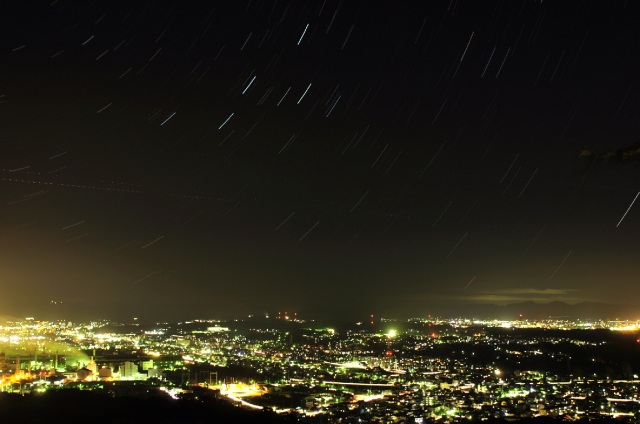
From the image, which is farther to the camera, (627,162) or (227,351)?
(227,351)

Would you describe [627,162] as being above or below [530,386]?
above

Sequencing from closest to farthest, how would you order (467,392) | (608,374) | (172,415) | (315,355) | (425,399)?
(172,415), (425,399), (467,392), (608,374), (315,355)

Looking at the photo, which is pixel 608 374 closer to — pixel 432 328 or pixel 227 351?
pixel 227 351

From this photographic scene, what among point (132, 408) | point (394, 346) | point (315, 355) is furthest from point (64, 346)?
point (132, 408)

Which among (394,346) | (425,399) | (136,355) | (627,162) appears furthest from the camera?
(394,346)

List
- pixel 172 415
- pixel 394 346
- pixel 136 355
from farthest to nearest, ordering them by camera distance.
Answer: pixel 394 346
pixel 136 355
pixel 172 415

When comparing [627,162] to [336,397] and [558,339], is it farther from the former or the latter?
[558,339]

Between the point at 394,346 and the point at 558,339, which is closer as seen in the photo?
the point at 558,339

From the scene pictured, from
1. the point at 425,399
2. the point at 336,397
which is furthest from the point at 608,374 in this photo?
the point at 336,397

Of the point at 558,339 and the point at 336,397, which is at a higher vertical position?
the point at 558,339
